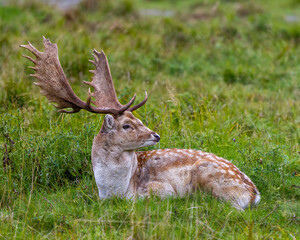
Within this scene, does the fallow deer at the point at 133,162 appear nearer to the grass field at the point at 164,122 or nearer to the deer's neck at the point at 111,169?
the deer's neck at the point at 111,169

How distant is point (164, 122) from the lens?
22.6ft

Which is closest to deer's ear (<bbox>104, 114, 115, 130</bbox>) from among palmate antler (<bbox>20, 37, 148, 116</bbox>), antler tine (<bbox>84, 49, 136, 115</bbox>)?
palmate antler (<bbox>20, 37, 148, 116</bbox>)

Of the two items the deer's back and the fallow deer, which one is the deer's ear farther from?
the deer's back

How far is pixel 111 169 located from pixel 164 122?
69.6 inches

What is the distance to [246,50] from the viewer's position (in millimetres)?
11438

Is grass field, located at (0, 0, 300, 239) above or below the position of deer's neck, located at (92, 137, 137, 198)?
below

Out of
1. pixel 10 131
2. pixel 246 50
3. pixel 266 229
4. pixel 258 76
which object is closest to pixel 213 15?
pixel 246 50

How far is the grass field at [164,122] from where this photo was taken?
15.8 feet

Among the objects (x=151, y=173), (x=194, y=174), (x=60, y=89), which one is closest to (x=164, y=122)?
(x=151, y=173)

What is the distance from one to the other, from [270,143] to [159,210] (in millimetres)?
2390

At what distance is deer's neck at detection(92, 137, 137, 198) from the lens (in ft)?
17.4

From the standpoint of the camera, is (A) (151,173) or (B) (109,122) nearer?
(B) (109,122)

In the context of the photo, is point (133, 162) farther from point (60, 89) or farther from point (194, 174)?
point (60, 89)

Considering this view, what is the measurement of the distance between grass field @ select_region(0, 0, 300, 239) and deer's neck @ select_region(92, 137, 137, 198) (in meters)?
0.14
